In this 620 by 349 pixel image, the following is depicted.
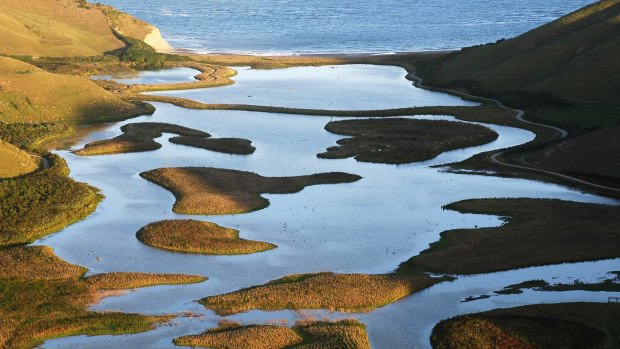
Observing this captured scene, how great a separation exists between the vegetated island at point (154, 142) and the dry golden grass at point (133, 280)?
1218 inches

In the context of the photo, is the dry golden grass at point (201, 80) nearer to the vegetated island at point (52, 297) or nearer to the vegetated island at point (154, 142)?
the vegetated island at point (154, 142)

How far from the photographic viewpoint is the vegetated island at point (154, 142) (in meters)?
77.4

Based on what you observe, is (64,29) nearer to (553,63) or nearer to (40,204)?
(553,63)

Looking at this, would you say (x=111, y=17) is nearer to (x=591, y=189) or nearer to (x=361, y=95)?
(x=361, y=95)

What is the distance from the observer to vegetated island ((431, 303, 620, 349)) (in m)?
37.7

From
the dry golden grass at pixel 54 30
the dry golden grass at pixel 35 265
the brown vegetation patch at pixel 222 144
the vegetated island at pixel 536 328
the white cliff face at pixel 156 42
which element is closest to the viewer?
the vegetated island at pixel 536 328

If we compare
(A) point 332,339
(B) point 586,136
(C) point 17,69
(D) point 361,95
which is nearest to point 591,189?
(B) point 586,136

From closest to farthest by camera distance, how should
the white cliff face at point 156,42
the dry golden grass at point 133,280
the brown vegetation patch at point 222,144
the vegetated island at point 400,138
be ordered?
1. the dry golden grass at point 133,280
2. the vegetated island at point 400,138
3. the brown vegetation patch at point 222,144
4. the white cliff face at point 156,42

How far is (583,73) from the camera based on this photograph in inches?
3866

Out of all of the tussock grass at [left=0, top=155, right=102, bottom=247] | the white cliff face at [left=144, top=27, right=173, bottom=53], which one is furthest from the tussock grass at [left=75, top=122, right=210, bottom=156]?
the white cliff face at [left=144, top=27, right=173, bottom=53]

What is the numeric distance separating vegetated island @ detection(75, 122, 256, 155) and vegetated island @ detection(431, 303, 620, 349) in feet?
128

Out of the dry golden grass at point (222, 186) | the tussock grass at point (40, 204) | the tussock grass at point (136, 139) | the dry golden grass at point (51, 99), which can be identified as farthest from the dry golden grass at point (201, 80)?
the tussock grass at point (40, 204)

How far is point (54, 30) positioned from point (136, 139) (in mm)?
69760

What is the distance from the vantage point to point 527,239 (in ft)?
170
